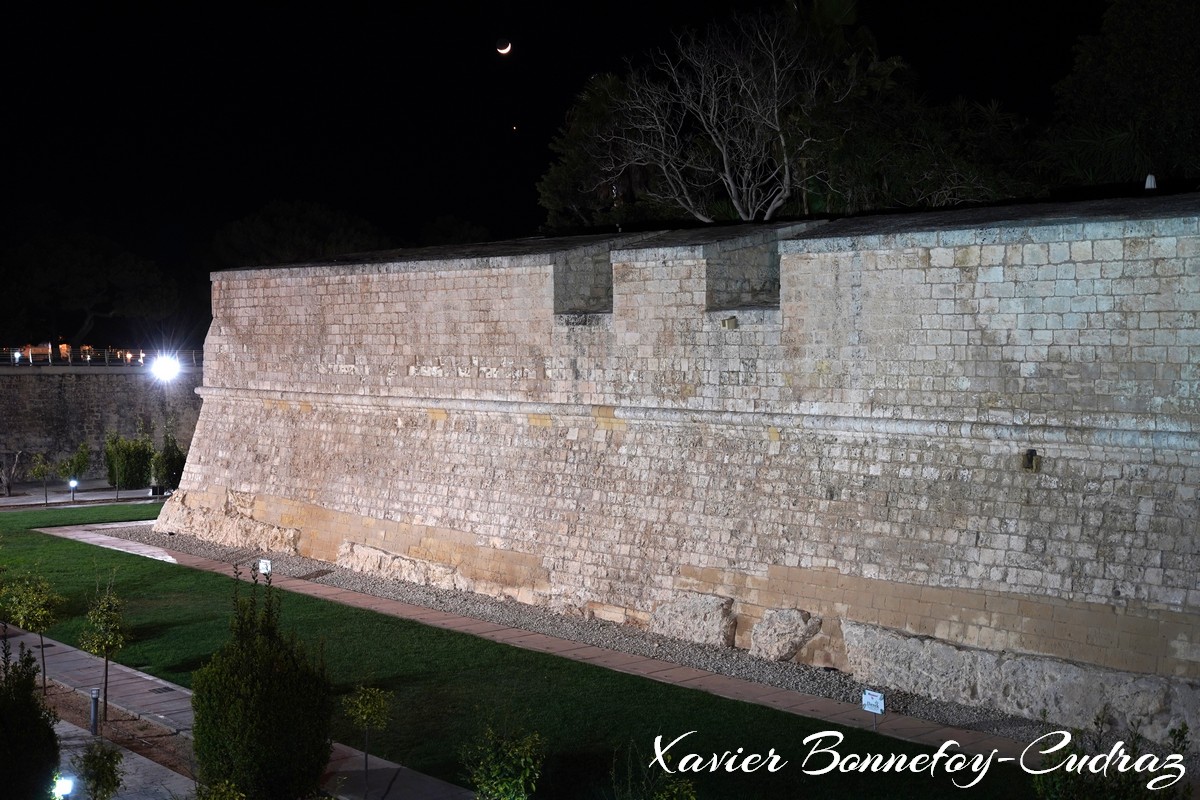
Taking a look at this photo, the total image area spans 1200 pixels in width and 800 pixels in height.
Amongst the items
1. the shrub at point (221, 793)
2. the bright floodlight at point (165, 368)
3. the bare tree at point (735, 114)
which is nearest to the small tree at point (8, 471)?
the bright floodlight at point (165, 368)

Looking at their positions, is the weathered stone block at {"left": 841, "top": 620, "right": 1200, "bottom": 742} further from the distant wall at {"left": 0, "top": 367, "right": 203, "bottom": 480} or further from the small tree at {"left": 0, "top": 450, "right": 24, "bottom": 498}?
the distant wall at {"left": 0, "top": 367, "right": 203, "bottom": 480}

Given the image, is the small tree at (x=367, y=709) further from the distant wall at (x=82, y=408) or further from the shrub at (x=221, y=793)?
the distant wall at (x=82, y=408)

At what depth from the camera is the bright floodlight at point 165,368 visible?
32.3 metres

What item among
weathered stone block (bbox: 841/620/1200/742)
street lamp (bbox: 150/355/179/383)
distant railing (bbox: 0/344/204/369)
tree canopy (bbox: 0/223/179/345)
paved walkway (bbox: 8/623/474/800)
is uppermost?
tree canopy (bbox: 0/223/179/345)

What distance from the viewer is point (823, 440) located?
38.4 ft

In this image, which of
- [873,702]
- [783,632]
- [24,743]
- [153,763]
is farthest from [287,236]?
[24,743]

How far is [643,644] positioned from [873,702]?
3406 mm

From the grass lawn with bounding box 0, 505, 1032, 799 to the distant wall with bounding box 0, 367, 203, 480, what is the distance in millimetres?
16449

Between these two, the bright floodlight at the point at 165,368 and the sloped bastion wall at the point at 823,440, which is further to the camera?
the bright floodlight at the point at 165,368

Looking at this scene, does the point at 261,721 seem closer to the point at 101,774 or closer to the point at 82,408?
the point at 101,774

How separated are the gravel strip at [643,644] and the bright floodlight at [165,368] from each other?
609 inches

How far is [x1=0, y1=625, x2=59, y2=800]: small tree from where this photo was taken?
Result: 748 cm

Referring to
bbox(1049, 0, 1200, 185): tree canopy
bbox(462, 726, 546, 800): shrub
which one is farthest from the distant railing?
bbox(462, 726, 546, 800): shrub

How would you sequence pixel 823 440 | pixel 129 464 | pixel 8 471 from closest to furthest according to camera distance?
1. pixel 823 440
2. pixel 129 464
3. pixel 8 471
